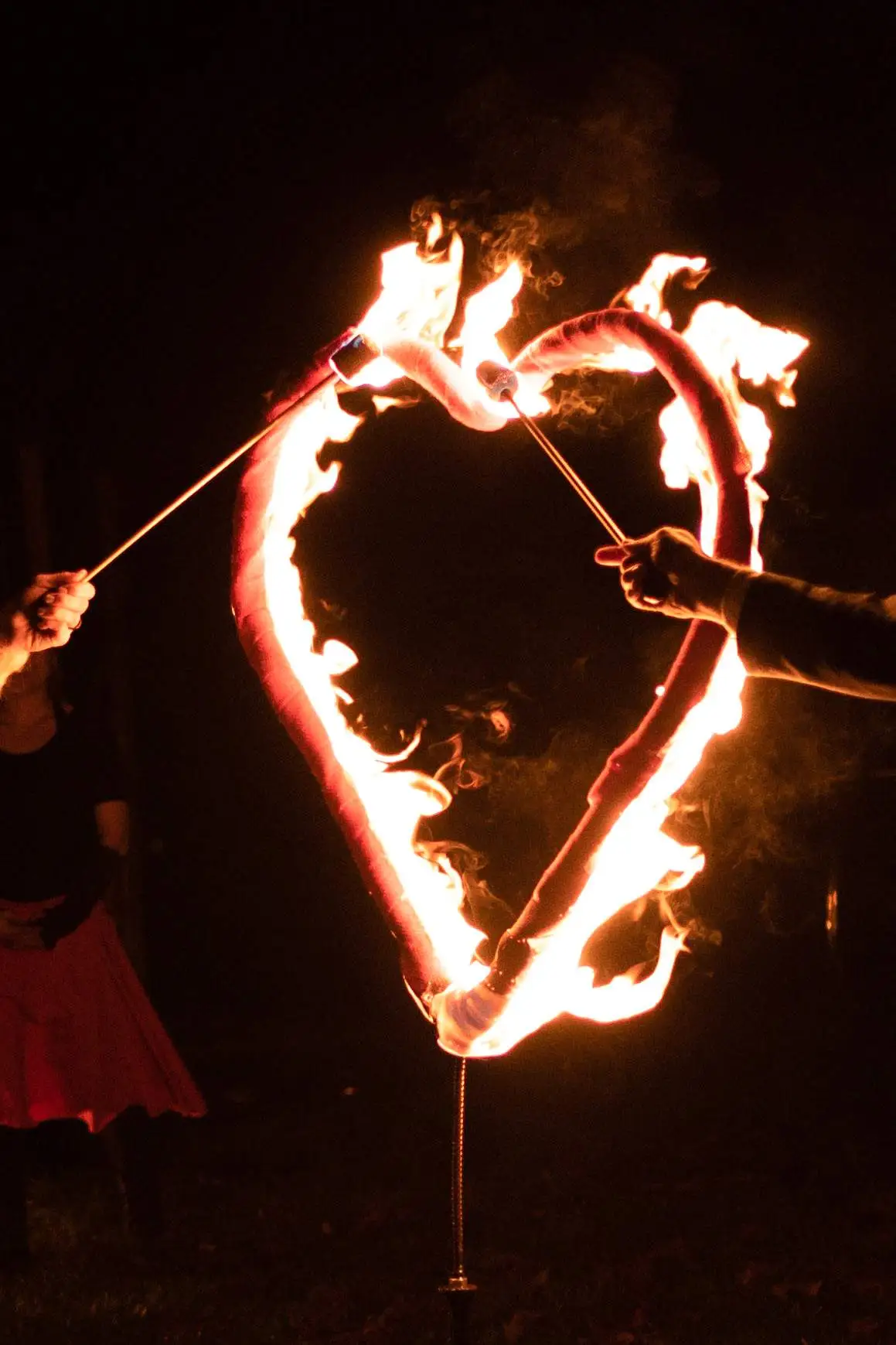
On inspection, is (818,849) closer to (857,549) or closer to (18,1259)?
(857,549)

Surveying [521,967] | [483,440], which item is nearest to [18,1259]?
[521,967]

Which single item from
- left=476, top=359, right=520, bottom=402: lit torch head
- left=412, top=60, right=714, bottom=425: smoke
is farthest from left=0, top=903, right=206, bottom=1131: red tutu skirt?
left=412, top=60, right=714, bottom=425: smoke

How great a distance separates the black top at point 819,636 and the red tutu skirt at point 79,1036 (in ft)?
10.7

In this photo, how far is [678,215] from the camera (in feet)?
24.0

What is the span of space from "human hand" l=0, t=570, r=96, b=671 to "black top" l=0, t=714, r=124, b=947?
3.14 feet

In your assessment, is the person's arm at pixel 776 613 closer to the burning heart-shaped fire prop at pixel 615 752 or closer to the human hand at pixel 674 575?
the human hand at pixel 674 575

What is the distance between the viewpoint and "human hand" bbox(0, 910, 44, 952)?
208 inches

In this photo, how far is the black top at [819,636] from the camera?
2.75 metres

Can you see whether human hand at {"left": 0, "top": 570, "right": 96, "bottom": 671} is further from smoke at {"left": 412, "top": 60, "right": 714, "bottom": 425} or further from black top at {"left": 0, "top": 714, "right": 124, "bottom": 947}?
smoke at {"left": 412, "top": 60, "right": 714, "bottom": 425}

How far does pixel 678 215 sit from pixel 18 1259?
5550 mm

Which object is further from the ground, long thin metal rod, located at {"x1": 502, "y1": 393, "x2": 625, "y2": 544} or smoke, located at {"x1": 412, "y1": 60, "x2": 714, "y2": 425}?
smoke, located at {"x1": 412, "y1": 60, "x2": 714, "y2": 425}

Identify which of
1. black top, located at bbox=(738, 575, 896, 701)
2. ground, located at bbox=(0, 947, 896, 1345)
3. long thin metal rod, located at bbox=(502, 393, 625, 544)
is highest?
long thin metal rod, located at bbox=(502, 393, 625, 544)

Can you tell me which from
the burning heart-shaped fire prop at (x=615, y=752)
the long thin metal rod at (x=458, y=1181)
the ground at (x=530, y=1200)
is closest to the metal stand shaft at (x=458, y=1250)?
the long thin metal rod at (x=458, y=1181)

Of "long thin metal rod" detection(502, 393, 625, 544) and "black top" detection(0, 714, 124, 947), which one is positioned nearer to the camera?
"long thin metal rod" detection(502, 393, 625, 544)
